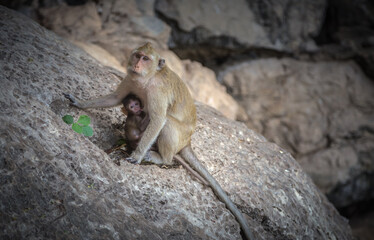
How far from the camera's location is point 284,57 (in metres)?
6.98

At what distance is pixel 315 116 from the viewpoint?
6.87 m

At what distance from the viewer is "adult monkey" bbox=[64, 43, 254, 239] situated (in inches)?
112

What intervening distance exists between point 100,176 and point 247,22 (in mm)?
5073

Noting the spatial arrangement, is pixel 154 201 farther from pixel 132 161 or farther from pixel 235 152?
pixel 235 152

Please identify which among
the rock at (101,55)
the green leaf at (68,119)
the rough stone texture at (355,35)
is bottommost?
the rock at (101,55)

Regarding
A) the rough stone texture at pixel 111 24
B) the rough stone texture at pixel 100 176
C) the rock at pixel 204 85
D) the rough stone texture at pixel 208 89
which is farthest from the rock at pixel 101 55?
the rough stone texture at pixel 208 89

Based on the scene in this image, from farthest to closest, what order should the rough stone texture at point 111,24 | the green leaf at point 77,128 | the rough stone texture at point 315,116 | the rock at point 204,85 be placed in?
the rough stone texture at point 315,116 → the rock at point 204,85 → the rough stone texture at point 111,24 → the green leaf at point 77,128

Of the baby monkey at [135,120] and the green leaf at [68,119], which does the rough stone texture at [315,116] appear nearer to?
the baby monkey at [135,120]

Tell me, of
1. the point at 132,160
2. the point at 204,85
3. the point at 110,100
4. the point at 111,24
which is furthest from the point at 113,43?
the point at 132,160

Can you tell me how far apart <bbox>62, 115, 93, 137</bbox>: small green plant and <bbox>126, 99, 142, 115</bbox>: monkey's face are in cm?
36

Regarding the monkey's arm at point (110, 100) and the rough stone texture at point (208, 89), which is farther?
the rough stone texture at point (208, 89)

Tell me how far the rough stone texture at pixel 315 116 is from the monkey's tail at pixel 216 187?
384 cm

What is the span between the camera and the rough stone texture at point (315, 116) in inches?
267

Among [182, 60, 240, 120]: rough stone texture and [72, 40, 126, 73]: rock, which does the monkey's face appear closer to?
[72, 40, 126, 73]: rock
